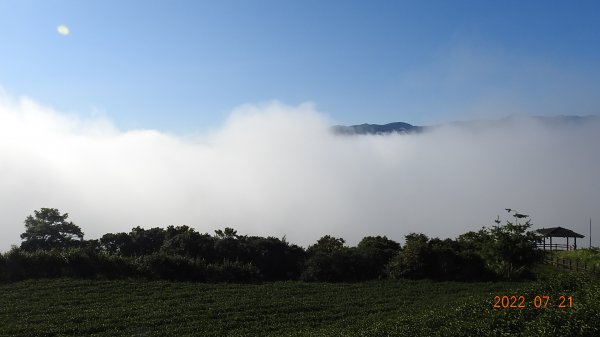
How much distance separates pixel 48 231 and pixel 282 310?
37589mm

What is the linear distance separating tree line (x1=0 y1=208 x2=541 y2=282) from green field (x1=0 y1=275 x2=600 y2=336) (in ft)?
8.16

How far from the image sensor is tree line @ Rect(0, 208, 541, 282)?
2866 cm

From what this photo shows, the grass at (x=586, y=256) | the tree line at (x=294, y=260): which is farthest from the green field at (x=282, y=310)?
the grass at (x=586, y=256)

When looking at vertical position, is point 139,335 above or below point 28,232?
below

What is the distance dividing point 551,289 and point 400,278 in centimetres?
1463

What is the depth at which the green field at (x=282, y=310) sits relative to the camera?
40.7ft

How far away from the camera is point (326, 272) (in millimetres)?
30547

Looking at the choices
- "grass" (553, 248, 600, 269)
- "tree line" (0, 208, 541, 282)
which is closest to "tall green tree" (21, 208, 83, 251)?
"tree line" (0, 208, 541, 282)

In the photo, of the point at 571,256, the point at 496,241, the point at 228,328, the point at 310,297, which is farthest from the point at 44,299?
the point at 571,256

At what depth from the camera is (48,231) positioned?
162 ft

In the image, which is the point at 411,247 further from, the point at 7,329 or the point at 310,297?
the point at 7,329

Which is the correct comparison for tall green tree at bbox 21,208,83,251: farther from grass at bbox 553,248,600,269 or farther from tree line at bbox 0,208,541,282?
grass at bbox 553,248,600,269

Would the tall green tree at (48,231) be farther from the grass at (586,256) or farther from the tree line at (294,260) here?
the grass at (586,256)

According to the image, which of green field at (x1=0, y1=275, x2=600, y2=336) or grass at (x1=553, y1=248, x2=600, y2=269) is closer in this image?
green field at (x1=0, y1=275, x2=600, y2=336)
